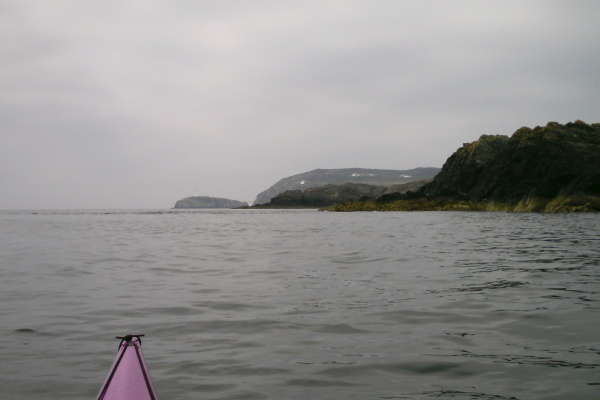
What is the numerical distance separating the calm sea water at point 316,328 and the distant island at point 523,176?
59226mm

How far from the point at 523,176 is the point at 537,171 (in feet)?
8.57

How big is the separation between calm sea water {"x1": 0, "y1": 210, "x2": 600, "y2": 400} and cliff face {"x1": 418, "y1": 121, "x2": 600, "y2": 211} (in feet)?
199

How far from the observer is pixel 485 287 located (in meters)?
12.1

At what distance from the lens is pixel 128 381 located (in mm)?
4480

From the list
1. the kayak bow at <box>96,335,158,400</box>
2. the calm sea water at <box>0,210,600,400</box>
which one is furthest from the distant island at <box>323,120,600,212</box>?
the kayak bow at <box>96,335,158,400</box>

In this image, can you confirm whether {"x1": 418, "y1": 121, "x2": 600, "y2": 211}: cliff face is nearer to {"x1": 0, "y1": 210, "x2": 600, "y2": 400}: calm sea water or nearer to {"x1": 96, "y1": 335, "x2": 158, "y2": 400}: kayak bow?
{"x1": 0, "y1": 210, "x2": 600, "y2": 400}: calm sea water

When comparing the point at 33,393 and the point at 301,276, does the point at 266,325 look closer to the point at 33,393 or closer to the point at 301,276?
the point at 33,393

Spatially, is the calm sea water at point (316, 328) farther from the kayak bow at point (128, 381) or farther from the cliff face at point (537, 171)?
the cliff face at point (537, 171)

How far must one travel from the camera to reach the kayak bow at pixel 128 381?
14.2 feet

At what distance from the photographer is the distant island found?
6925 cm

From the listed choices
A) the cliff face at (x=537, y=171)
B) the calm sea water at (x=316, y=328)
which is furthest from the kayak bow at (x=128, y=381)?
the cliff face at (x=537, y=171)

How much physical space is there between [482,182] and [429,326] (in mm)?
95019

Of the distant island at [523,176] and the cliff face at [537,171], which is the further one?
the cliff face at [537,171]

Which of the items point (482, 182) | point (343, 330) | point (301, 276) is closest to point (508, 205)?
point (482, 182)
